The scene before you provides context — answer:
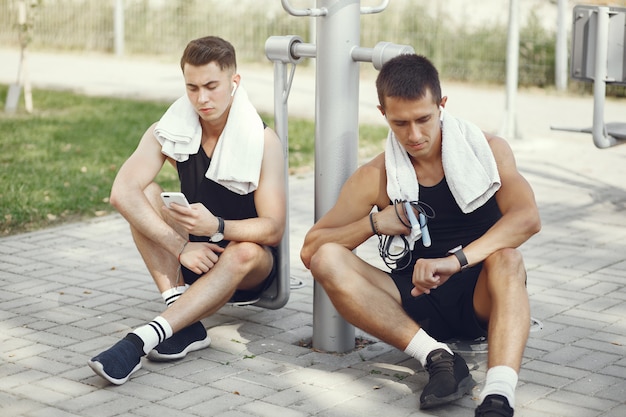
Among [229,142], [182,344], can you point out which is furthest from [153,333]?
[229,142]

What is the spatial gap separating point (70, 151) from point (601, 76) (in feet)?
16.2

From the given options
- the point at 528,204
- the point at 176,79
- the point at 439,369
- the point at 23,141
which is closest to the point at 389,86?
the point at 528,204

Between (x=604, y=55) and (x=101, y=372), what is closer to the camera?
(x=101, y=372)

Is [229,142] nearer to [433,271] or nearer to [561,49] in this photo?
[433,271]

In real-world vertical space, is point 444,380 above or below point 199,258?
below

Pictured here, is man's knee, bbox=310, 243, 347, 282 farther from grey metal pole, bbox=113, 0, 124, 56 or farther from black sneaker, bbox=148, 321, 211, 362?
grey metal pole, bbox=113, 0, 124, 56

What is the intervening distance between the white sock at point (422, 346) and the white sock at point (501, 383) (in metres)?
0.36

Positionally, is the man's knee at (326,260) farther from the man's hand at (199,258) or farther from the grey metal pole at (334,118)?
the man's hand at (199,258)

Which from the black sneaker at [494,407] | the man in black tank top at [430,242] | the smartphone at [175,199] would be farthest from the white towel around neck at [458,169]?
the smartphone at [175,199]

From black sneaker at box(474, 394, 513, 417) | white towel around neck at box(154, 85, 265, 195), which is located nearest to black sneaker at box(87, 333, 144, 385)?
white towel around neck at box(154, 85, 265, 195)

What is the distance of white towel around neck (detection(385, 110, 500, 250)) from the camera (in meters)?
4.19

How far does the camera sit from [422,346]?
4211 millimetres

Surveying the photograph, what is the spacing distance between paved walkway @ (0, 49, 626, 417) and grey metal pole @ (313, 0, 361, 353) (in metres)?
0.15

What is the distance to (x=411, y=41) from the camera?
54.9 feet
